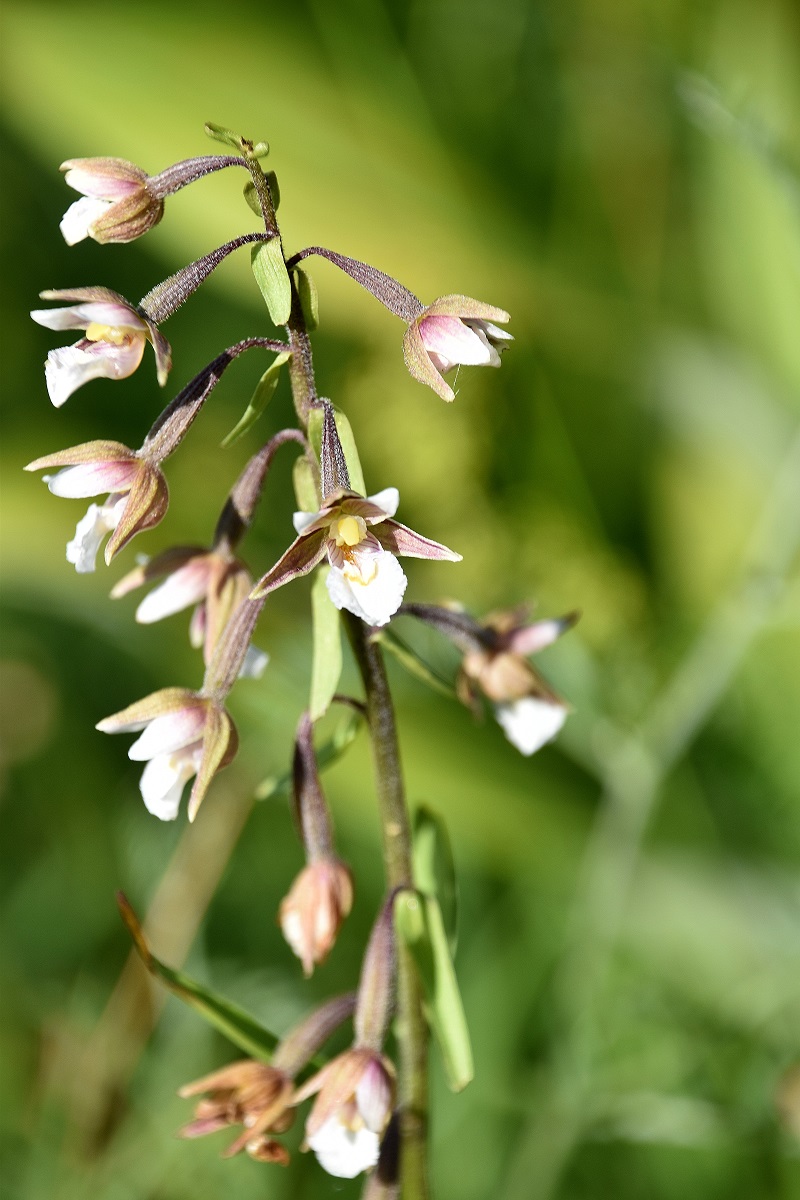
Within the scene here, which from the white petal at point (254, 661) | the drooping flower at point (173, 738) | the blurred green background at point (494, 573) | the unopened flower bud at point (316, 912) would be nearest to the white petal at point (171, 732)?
the drooping flower at point (173, 738)

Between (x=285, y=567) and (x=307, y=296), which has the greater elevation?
(x=307, y=296)

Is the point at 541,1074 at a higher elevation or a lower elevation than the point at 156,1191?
higher

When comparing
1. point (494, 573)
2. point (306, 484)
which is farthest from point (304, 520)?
point (494, 573)

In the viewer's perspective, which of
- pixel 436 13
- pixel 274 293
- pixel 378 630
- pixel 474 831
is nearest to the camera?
pixel 274 293

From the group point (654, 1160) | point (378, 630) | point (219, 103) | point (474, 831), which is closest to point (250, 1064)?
point (378, 630)

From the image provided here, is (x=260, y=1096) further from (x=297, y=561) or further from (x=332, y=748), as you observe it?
(x=297, y=561)

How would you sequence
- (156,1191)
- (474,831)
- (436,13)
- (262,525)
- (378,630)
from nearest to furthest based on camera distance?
(378,630) → (156,1191) → (474,831) → (262,525) → (436,13)

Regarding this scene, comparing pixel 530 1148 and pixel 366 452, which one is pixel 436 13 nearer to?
pixel 366 452
